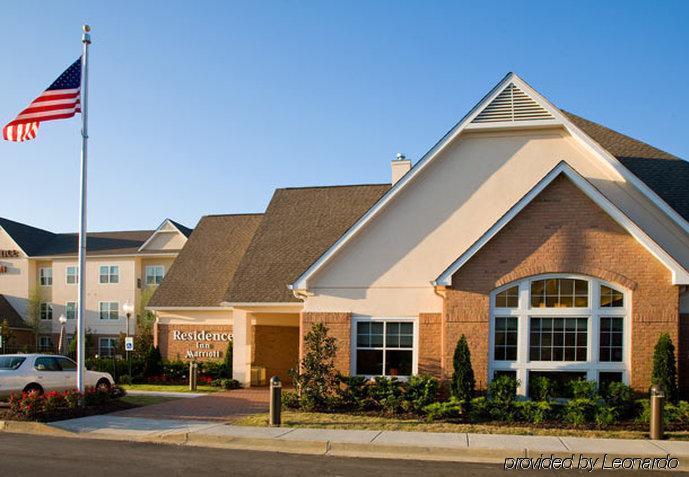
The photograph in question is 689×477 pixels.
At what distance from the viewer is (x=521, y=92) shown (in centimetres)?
1819

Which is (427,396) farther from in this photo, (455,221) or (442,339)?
(455,221)

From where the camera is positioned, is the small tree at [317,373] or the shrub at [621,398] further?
the small tree at [317,373]

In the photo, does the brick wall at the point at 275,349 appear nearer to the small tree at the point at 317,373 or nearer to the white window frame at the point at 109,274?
Result: the small tree at the point at 317,373

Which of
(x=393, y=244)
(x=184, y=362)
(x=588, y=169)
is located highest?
(x=588, y=169)

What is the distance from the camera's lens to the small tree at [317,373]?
16.9 metres

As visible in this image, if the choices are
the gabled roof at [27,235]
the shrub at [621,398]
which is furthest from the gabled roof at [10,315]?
the shrub at [621,398]

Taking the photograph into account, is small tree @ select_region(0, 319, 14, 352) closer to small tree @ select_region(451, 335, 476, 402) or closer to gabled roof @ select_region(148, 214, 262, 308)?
gabled roof @ select_region(148, 214, 262, 308)

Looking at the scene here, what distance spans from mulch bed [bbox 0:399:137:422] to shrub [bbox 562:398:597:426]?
11942 mm

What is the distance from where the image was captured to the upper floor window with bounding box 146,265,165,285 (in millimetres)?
45375

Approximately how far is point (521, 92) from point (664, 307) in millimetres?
7150

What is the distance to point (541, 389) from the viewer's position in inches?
615

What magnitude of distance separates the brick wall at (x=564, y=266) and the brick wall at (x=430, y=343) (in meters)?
1.03

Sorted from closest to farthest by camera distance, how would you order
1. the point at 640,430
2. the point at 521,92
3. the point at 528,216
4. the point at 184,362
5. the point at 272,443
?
the point at 272,443 < the point at 640,430 < the point at 528,216 < the point at 521,92 < the point at 184,362

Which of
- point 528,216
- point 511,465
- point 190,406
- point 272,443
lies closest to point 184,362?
point 190,406
